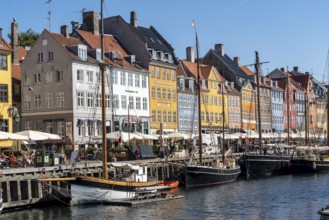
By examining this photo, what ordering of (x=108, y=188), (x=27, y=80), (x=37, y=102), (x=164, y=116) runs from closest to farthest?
(x=108, y=188) < (x=37, y=102) < (x=27, y=80) < (x=164, y=116)

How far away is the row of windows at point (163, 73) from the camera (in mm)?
77562

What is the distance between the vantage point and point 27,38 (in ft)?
274

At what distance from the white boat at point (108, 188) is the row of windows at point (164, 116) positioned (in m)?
35.8

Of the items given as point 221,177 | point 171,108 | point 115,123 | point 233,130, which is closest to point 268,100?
point 233,130

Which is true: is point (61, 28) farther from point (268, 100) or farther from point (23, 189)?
point (268, 100)

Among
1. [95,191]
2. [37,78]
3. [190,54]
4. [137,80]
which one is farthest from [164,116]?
[95,191]

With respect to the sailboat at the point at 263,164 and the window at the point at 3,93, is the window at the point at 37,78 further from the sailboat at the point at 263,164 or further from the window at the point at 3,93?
the sailboat at the point at 263,164

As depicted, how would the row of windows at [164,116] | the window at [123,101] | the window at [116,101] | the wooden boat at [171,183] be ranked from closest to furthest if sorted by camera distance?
the wooden boat at [171,183] → the window at [116,101] → the window at [123,101] → the row of windows at [164,116]

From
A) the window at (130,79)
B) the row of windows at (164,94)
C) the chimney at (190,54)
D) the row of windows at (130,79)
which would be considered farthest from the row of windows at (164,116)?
the chimney at (190,54)

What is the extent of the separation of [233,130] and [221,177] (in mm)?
45520

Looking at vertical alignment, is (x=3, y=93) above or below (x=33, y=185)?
above

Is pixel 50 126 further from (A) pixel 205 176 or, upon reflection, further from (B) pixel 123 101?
(A) pixel 205 176

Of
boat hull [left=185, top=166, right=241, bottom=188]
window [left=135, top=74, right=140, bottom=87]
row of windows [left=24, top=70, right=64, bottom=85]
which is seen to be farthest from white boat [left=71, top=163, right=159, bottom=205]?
window [left=135, top=74, right=140, bottom=87]

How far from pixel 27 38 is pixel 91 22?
40.6ft
